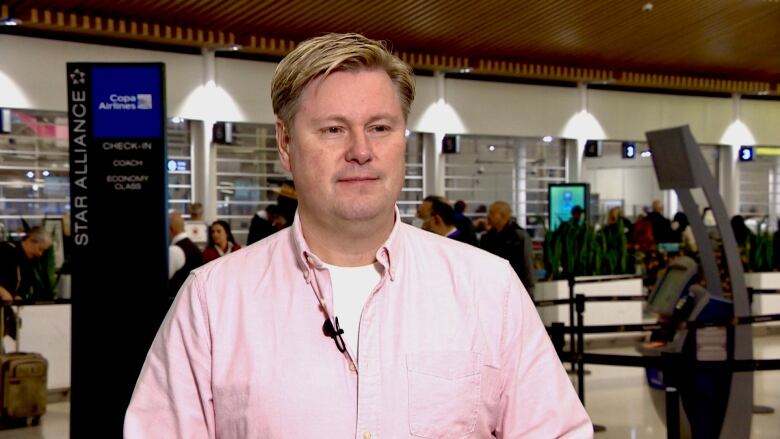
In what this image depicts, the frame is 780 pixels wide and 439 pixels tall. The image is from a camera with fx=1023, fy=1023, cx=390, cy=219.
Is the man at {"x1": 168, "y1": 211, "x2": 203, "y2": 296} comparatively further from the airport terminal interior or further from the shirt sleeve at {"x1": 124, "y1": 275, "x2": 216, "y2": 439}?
the shirt sleeve at {"x1": 124, "y1": 275, "x2": 216, "y2": 439}

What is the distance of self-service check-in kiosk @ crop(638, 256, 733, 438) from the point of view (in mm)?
6375

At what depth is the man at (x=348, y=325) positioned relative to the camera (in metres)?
1.61

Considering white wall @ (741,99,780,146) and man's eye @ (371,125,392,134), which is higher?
white wall @ (741,99,780,146)

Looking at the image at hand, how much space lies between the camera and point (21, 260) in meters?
8.81

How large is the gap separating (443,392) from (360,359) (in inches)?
5.7

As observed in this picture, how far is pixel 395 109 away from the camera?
167cm

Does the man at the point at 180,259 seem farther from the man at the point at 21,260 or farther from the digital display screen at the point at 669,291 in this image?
the digital display screen at the point at 669,291

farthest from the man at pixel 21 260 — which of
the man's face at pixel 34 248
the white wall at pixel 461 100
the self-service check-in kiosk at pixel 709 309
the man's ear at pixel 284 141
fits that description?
the man's ear at pixel 284 141

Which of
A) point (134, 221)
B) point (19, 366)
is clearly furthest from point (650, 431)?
point (19, 366)

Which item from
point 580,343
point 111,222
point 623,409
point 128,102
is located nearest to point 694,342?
point 580,343

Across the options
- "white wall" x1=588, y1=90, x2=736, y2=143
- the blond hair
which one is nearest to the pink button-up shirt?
the blond hair

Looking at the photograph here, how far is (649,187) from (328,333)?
68.2 ft

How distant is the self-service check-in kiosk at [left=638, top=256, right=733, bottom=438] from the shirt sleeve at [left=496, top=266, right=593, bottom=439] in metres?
4.36

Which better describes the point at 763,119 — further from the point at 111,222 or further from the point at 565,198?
the point at 111,222
